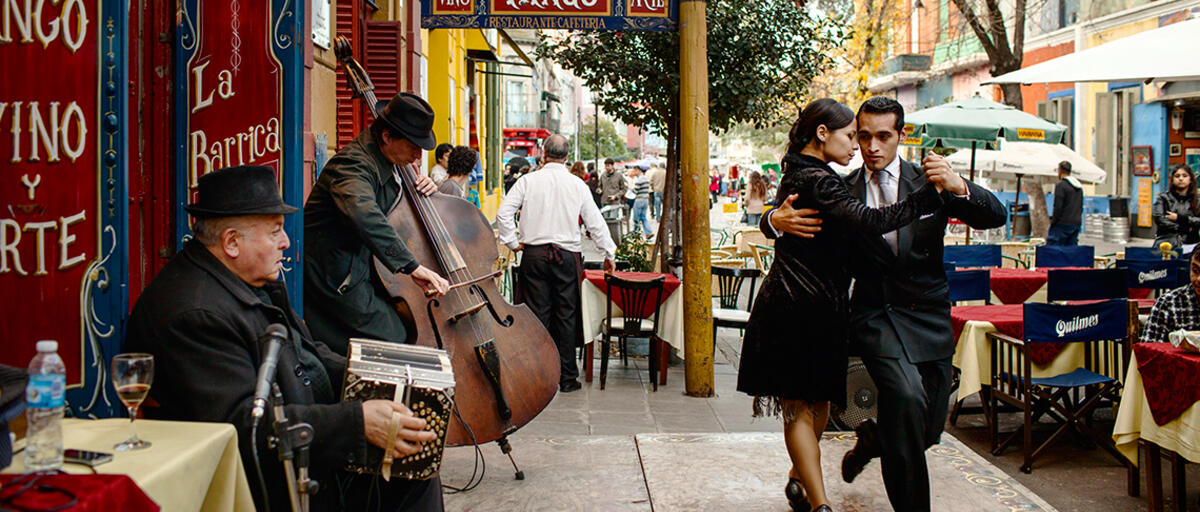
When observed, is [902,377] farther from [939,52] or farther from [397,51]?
[939,52]

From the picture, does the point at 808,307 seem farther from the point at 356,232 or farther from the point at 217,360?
the point at 217,360

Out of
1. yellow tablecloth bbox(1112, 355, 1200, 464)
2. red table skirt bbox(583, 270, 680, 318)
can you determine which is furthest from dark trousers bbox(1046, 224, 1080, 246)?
yellow tablecloth bbox(1112, 355, 1200, 464)

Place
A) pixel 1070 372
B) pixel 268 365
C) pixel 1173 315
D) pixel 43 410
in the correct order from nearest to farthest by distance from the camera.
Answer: pixel 43 410 → pixel 268 365 → pixel 1173 315 → pixel 1070 372

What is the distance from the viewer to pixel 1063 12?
26.9 meters

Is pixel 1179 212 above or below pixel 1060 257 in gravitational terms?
above

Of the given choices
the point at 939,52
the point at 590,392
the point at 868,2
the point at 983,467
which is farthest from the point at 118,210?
the point at 939,52

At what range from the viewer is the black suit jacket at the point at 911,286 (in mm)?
3928

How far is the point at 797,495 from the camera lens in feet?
14.1

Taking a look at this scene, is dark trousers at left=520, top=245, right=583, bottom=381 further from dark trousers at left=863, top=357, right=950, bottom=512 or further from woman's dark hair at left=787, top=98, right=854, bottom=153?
dark trousers at left=863, top=357, right=950, bottom=512

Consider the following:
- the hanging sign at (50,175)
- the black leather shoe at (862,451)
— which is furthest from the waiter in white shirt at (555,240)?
the hanging sign at (50,175)

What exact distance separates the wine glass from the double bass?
1.96m

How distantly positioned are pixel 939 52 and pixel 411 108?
118ft

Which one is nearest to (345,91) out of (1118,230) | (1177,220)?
(1177,220)

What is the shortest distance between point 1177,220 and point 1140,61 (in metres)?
5.15
